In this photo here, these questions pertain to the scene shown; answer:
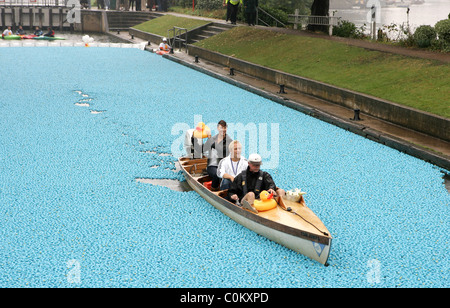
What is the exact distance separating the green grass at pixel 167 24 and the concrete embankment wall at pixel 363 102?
12.3 metres

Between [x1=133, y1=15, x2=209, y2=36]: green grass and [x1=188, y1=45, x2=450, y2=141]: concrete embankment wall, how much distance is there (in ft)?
40.3

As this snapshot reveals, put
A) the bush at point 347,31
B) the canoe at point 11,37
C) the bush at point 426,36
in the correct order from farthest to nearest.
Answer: the canoe at point 11,37 → the bush at point 347,31 → the bush at point 426,36

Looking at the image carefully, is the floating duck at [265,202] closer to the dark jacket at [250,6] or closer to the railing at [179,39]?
the railing at [179,39]

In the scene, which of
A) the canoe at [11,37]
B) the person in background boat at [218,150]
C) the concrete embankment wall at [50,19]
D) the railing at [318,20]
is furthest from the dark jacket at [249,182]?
the concrete embankment wall at [50,19]

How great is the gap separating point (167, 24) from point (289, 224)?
34.8 metres

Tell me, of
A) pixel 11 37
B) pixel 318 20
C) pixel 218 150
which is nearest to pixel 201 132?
pixel 218 150

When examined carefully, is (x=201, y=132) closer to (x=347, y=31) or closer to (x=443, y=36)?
(x=443, y=36)

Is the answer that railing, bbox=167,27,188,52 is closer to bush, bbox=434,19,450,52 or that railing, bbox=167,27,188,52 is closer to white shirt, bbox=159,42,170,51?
white shirt, bbox=159,42,170,51

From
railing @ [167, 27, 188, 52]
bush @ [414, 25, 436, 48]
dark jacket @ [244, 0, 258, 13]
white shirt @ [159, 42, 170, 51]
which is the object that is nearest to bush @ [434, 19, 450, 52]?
bush @ [414, 25, 436, 48]

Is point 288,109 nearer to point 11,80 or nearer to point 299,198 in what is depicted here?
point 299,198

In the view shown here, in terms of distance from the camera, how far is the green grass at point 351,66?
1574 centimetres

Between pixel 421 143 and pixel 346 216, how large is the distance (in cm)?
477

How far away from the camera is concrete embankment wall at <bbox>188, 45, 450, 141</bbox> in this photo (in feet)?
45.2

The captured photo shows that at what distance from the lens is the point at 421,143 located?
13.1 meters
